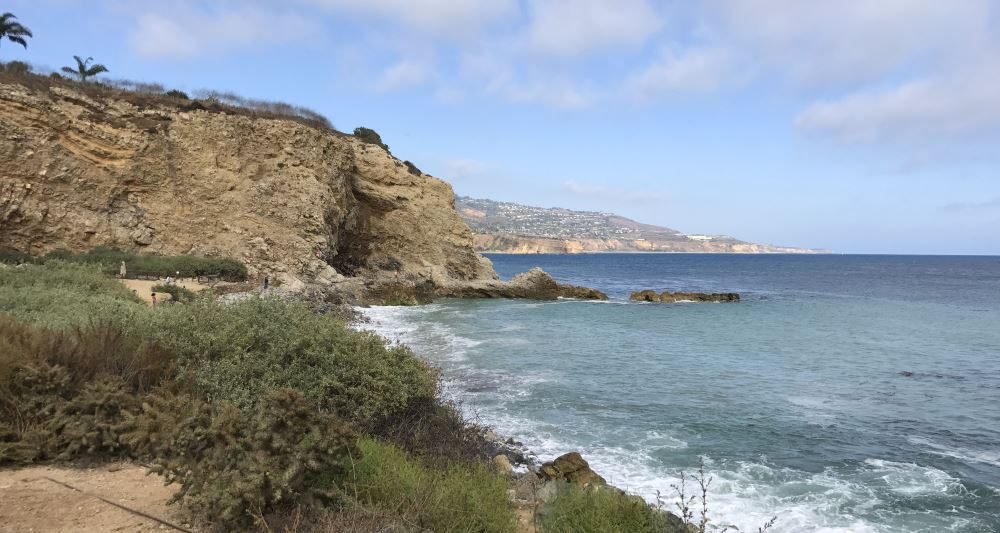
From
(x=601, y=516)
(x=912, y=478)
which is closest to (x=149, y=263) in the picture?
(x=601, y=516)

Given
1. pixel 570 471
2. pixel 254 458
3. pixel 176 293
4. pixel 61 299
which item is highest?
pixel 61 299

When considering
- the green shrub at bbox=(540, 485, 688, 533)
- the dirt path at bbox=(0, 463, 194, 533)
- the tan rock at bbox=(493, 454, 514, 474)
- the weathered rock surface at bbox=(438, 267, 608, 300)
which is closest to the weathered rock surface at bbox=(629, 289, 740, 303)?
the weathered rock surface at bbox=(438, 267, 608, 300)

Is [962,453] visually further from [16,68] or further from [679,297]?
[16,68]

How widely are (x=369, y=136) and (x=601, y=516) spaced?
45.6 metres

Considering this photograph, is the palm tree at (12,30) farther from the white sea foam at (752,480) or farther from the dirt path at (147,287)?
the white sea foam at (752,480)

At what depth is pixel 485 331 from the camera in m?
24.5

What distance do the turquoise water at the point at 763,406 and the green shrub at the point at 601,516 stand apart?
8.92ft

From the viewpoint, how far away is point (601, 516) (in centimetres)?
536

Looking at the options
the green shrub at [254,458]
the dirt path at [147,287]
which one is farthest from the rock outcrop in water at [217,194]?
the green shrub at [254,458]

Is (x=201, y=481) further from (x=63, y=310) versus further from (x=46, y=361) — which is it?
(x=63, y=310)

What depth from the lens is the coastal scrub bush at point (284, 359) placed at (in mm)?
6227

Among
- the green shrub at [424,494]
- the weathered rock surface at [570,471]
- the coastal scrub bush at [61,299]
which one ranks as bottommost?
the weathered rock surface at [570,471]

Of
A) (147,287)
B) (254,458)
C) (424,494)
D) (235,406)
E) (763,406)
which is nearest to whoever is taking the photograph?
(254,458)

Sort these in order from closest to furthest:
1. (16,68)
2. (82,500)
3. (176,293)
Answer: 1. (82,500)
2. (176,293)
3. (16,68)
